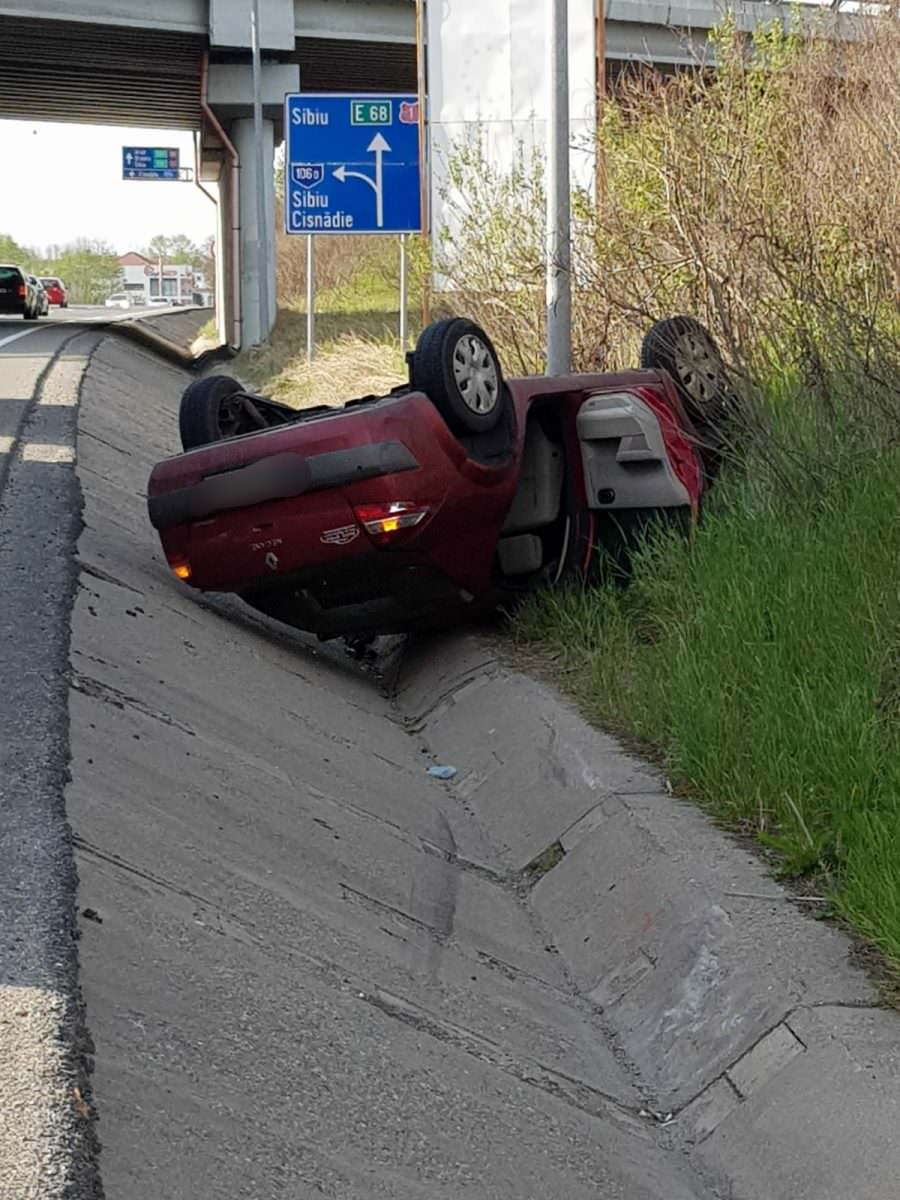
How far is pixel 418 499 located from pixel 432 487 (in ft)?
0.26

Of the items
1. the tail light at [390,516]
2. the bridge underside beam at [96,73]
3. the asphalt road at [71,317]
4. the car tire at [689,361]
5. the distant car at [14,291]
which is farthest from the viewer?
the distant car at [14,291]

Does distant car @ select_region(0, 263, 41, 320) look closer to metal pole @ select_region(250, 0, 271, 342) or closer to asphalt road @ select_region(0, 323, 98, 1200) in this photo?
metal pole @ select_region(250, 0, 271, 342)

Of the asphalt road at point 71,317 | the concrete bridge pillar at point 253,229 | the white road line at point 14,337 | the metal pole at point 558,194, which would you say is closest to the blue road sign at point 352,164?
the white road line at point 14,337

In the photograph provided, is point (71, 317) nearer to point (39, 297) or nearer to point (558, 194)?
point (39, 297)

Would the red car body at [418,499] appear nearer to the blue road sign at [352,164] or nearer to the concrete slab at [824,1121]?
the concrete slab at [824,1121]

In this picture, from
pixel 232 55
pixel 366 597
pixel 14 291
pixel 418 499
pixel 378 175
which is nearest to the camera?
pixel 418 499

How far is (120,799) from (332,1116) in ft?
5.55

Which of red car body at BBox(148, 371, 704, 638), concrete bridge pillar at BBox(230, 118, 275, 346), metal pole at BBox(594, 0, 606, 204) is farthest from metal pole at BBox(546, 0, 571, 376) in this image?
concrete bridge pillar at BBox(230, 118, 275, 346)

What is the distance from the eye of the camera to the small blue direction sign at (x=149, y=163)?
73.3 metres

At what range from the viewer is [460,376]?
7.90 meters

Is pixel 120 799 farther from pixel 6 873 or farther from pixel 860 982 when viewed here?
pixel 860 982

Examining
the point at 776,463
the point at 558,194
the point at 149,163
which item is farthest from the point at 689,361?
the point at 149,163

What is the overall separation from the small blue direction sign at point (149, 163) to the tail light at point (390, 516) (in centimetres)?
6850

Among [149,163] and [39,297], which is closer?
[39,297]
